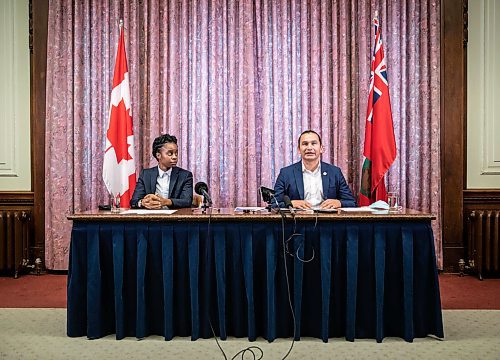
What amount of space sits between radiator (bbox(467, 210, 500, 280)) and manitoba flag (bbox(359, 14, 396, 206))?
3.71 ft

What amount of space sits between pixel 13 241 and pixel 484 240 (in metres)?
4.92

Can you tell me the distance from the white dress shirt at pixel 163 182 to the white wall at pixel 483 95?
319cm

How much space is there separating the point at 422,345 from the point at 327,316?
2.01 feet

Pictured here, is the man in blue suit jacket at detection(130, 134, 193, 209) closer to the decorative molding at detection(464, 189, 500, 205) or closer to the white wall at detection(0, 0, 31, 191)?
the white wall at detection(0, 0, 31, 191)

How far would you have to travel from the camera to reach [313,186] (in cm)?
484

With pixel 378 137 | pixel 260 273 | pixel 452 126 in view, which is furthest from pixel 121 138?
pixel 452 126

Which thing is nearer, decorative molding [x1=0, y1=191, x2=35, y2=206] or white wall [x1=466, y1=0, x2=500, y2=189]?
white wall [x1=466, y1=0, x2=500, y2=189]

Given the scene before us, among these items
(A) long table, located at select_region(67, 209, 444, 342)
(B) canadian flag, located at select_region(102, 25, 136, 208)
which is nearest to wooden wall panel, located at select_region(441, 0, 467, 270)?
(A) long table, located at select_region(67, 209, 444, 342)

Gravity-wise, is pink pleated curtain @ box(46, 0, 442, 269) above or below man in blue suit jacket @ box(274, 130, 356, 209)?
above

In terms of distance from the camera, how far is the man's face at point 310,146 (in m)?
4.68

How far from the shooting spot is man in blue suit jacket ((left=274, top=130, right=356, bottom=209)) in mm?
4722

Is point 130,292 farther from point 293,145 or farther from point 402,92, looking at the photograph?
point 402,92

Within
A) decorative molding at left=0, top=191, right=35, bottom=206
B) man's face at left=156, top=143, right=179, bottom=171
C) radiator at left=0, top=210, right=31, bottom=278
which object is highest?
man's face at left=156, top=143, right=179, bottom=171

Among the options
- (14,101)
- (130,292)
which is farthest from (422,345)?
(14,101)
